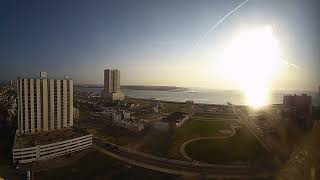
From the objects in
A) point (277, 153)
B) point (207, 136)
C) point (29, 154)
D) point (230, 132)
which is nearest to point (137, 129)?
point (207, 136)

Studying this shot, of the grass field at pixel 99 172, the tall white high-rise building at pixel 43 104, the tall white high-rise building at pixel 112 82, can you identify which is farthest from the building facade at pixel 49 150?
the tall white high-rise building at pixel 112 82

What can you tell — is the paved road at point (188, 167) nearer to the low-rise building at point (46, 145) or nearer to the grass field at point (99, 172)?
the grass field at point (99, 172)

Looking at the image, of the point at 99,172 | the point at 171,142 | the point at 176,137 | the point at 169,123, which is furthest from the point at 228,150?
the point at 99,172

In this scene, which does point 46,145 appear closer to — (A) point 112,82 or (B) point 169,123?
(B) point 169,123

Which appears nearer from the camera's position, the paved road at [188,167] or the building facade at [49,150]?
the paved road at [188,167]

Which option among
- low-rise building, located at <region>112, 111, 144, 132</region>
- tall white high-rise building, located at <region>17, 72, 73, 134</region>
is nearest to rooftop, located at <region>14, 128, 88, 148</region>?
tall white high-rise building, located at <region>17, 72, 73, 134</region>

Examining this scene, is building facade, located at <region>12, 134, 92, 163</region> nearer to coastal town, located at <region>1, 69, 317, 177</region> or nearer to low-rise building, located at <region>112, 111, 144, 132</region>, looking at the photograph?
coastal town, located at <region>1, 69, 317, 177</region>
